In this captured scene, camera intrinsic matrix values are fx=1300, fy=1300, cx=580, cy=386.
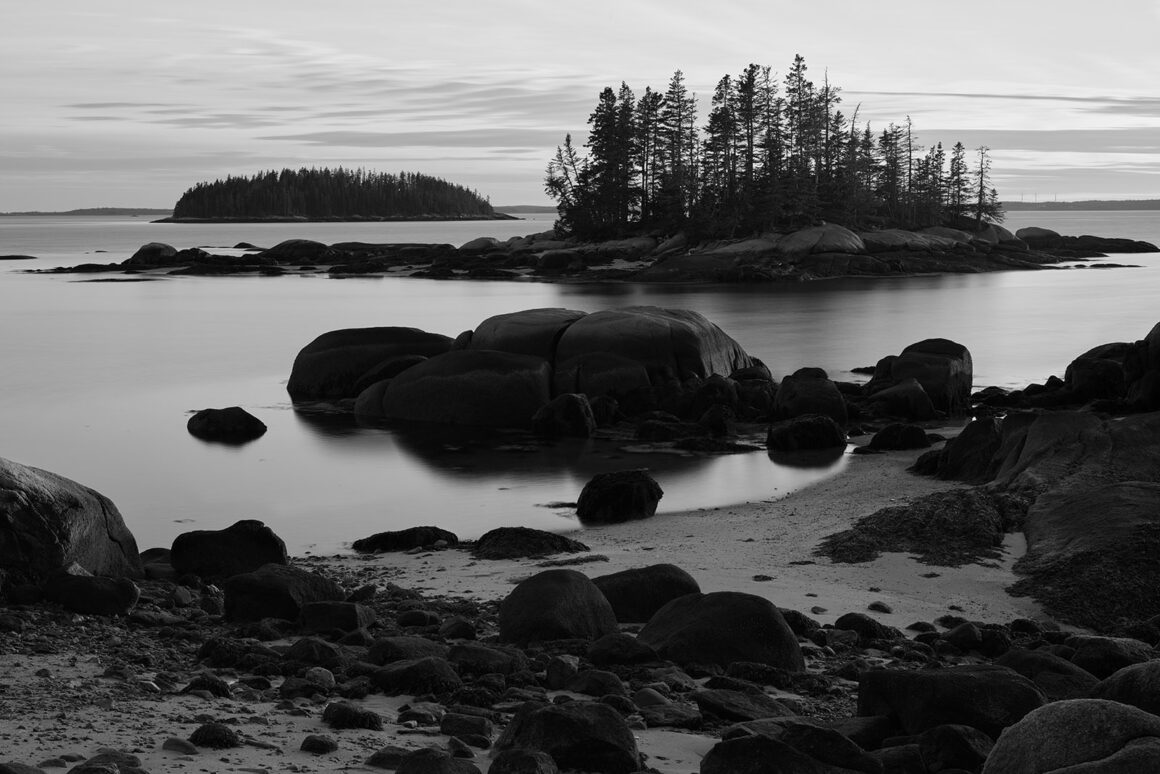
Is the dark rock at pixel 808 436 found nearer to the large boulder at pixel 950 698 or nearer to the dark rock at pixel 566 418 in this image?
the dark rock at pixel 566 418

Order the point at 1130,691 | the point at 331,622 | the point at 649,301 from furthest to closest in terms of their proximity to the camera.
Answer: the point at 649,301 → the point at 331,622 → the point at 1130,691

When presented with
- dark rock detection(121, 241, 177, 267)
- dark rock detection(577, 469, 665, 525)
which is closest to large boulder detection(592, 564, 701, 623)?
dark rock detection(577, 469, 665, 525)

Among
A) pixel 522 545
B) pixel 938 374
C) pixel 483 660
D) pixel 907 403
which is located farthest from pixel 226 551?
pixel 938 374

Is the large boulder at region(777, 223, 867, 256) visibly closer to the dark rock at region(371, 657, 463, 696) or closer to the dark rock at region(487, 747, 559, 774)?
the dark rock at region(371, 657, 463, 696)

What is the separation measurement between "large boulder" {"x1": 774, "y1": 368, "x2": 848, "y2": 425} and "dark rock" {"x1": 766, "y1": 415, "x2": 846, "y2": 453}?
122cm

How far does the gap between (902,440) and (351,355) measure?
11.6 metres

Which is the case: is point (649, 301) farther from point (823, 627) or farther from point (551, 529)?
point (823, 627)

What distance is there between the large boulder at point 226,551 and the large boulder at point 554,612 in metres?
3.22

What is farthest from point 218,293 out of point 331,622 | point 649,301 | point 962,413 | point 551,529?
point 331,622

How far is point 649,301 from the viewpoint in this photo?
53469mm

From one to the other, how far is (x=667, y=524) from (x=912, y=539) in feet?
10.1

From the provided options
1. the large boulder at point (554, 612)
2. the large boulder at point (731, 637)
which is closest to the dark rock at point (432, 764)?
the large boulder at point (731, 637)

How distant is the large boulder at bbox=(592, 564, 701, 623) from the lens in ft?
32.2

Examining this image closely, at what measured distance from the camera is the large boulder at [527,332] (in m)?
24.5
